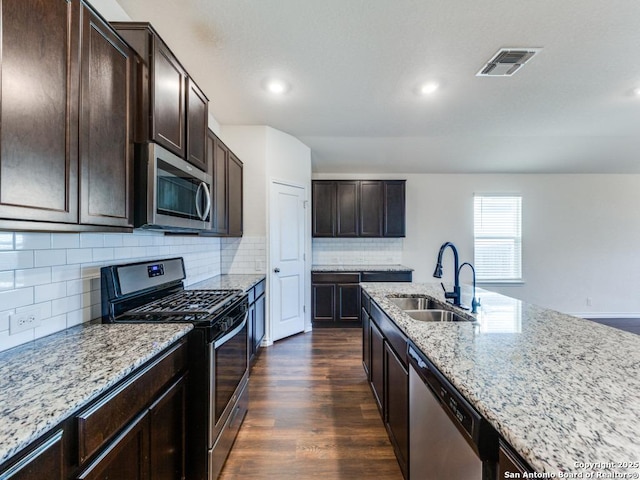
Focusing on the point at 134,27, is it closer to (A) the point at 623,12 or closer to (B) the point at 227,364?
(B) the point at 227,364

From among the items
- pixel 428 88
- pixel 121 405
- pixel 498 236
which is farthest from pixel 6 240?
pixel 498 236

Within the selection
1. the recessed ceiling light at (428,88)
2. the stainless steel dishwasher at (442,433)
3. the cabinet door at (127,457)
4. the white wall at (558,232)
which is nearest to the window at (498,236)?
the white wall at (558,232)

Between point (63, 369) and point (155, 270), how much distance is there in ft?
3.64

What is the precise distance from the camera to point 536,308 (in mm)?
1827

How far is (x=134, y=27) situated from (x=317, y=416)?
8.88 feet

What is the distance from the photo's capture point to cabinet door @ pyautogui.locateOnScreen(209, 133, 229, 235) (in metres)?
2.65

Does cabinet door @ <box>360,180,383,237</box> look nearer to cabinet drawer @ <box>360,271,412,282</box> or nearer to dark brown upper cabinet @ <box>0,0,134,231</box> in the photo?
cabinet drawer @ <box>360,271,412,282</box>

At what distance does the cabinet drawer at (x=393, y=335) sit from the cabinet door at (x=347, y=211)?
2.72m

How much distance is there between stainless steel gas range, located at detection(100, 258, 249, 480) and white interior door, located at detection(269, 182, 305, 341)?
5.11ft

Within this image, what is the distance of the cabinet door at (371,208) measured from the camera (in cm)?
479

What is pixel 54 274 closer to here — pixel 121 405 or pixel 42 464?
pixel 121 405

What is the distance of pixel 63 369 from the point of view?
3.17 feet

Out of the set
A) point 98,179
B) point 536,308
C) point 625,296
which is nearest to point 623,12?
point 536,308

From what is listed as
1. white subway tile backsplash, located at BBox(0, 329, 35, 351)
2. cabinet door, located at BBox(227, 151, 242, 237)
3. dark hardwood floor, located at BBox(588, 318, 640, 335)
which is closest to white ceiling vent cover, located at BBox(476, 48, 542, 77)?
cabinet door, located at BBox(227, 151, 242, 237)
